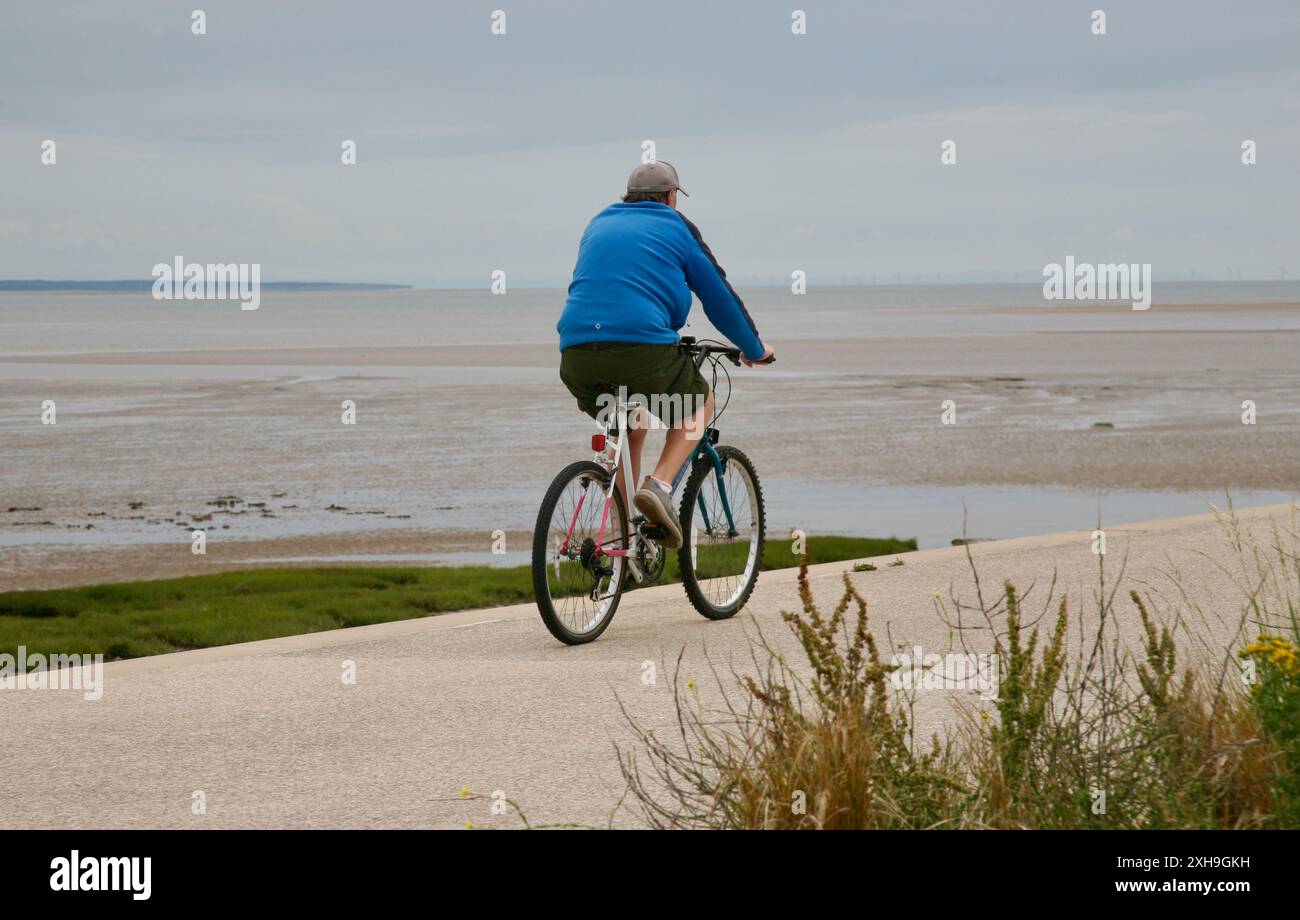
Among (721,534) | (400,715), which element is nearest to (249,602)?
(721,534)

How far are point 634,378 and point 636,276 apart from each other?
46 cm

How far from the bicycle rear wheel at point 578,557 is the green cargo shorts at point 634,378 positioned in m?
0.34

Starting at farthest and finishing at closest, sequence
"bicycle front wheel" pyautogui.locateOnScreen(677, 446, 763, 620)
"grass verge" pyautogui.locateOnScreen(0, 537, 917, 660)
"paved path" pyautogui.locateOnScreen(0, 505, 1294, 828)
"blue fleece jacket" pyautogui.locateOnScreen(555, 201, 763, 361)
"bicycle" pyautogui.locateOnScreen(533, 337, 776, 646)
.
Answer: "grass verge" pyautogui.locateOnScreen(0, 537, 917, 660) < "bicycle front wheel" pyautogui.locateOnScreen(677, 446, 763, 620) < "bicycle" pyautogui.locateOnScreen(533, 337, 776, 646) < "blue fleece jacket" pyautogui.locateOnScreen(555, 201, 763, 361) < "paved path" pyautogui.locateOnScreen(0, 505, 1294, 828)

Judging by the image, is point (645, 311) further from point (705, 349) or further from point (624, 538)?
point (624, 538)

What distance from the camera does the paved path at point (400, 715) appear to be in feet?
15.6

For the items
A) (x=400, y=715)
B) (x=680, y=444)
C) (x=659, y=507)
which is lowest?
(x=400, y=715)

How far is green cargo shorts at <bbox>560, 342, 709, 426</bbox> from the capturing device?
7.00 m

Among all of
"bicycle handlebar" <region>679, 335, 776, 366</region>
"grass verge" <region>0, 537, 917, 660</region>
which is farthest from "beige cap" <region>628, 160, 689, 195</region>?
"grass verge" <region>0, 537, 917, 660</region>

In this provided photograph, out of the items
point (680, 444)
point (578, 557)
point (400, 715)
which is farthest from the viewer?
point (680, 444)

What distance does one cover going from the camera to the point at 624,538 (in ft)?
24.6

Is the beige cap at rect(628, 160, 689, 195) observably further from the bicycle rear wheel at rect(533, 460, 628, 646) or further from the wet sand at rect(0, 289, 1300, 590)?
the wet sand at rect(0, 289, 1300, 590)

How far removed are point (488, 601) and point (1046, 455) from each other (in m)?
11.2
